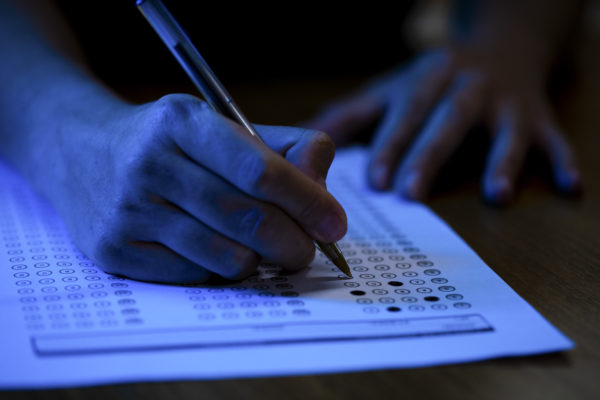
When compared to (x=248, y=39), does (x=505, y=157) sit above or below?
below

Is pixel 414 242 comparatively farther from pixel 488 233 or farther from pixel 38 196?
pixel 38 196

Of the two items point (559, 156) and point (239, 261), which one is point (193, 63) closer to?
point (239, 261)

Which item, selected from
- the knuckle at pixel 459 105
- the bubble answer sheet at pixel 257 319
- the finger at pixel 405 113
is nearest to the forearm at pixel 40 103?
the bubble answer sheet at pixel 257 319

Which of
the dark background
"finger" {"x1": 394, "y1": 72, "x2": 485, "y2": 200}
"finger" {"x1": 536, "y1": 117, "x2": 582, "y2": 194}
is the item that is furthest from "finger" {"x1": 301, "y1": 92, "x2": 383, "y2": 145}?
the dark background

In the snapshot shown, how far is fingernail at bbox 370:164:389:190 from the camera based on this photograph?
640 millimetres

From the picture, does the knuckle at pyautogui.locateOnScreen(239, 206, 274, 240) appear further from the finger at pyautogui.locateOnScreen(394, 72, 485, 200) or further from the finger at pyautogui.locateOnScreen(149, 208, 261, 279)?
the finger at pyautogui.locateOnScreen(394, 72, 485, 200)

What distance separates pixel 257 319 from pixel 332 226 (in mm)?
81

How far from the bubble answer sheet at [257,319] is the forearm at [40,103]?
0.25 feet

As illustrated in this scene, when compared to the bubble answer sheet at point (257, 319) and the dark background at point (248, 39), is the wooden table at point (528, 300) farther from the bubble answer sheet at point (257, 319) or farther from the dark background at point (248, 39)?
the dark background at point (248, 39)

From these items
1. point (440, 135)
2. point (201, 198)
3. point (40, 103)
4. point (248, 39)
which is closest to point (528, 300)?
point (201, 198)

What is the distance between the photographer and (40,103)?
1.82 feet

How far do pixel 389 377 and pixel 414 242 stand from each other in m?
0.20

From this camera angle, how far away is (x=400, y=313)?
14.6 inches

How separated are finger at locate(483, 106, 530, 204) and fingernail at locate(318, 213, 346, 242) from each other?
0.91ft
